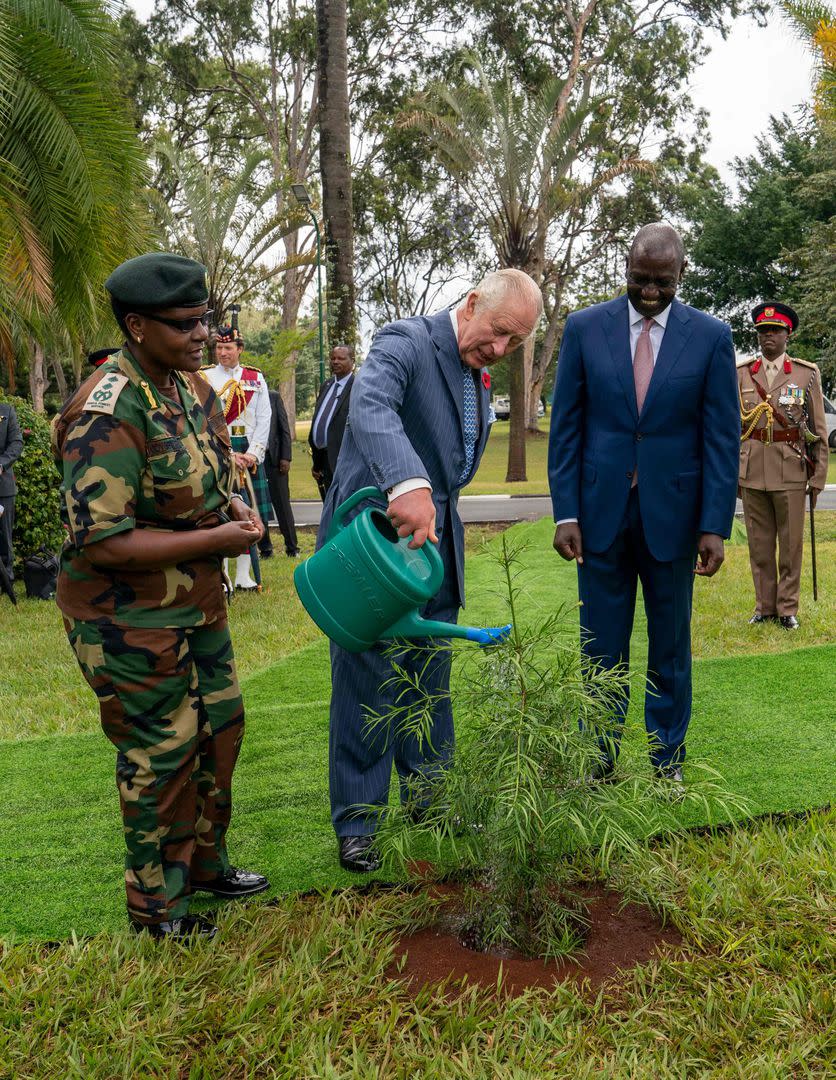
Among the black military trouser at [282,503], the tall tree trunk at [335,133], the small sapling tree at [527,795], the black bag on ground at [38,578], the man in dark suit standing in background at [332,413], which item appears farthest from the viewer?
the tall tree trunk at [335,133]

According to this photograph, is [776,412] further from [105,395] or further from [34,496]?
[34,496]

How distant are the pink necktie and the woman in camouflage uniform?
4.93 feet

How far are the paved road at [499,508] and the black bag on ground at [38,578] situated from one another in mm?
6058

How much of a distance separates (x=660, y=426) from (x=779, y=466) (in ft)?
11.7

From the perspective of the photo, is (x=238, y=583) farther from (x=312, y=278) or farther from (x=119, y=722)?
(x=312, y=278)

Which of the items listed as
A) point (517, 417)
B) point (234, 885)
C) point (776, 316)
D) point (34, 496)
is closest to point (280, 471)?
point (34, 496)

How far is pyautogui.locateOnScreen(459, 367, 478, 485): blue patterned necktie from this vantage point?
314cm

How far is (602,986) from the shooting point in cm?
244

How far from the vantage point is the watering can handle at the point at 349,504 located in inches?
109

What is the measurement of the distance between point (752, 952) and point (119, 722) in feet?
5.82

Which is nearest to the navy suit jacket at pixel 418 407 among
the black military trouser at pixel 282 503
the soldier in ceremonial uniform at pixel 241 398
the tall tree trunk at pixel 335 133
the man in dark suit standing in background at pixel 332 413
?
the soldier in ceremonial uniform at pixel 241 398

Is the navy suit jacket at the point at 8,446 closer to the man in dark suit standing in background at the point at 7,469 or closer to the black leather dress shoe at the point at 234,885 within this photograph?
the man in dark suit standing in background at the point at 7,469

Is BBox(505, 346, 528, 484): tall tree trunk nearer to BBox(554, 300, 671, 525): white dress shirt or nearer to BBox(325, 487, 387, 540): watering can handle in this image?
BBox(554, 300, 671, 525): white dress shirt

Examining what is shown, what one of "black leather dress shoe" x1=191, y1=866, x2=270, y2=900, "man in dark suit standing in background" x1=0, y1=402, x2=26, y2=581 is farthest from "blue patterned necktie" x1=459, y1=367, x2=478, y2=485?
"man in dark suit standing in background" x1=0, y1=402, x2=26, y2=581
